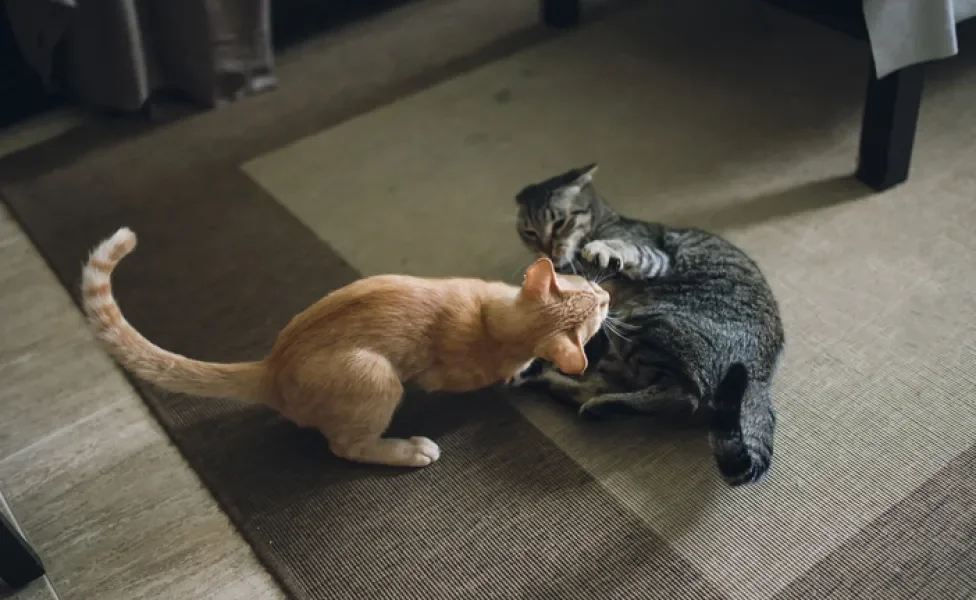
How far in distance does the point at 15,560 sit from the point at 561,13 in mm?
2069

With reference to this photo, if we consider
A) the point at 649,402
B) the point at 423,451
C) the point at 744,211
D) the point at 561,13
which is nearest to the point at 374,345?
the point at 423,451

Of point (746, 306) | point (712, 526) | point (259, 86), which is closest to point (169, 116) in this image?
point (259, 86)

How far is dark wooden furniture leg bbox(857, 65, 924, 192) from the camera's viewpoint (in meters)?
1.88

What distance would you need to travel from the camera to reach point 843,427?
1.55m

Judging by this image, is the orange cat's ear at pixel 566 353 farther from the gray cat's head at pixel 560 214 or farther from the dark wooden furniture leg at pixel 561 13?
the dark wooden furniture leg at pixel 561 13

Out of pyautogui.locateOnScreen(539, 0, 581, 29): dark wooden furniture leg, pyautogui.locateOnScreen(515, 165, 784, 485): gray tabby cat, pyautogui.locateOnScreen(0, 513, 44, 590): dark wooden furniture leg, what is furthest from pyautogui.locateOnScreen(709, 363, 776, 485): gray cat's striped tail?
pyautogui.locateOnScreen(539, 0, 581, 29): dark wooden furniture leg

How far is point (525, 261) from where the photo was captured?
1947 millimetres

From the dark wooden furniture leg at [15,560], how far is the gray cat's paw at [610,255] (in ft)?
3.48

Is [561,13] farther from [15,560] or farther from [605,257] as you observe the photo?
[15,560]

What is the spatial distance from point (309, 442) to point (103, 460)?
380mm

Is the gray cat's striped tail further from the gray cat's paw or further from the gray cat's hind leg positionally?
the gray cat's paw

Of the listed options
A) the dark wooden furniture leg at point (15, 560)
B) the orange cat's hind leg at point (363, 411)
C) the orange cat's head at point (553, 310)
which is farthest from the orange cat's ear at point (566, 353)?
the dark wooden furniture leg at point (15, 560)

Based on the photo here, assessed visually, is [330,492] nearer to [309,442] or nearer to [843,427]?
[309,442]

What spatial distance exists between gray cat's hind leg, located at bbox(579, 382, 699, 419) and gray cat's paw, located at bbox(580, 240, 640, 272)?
25 centimetres
